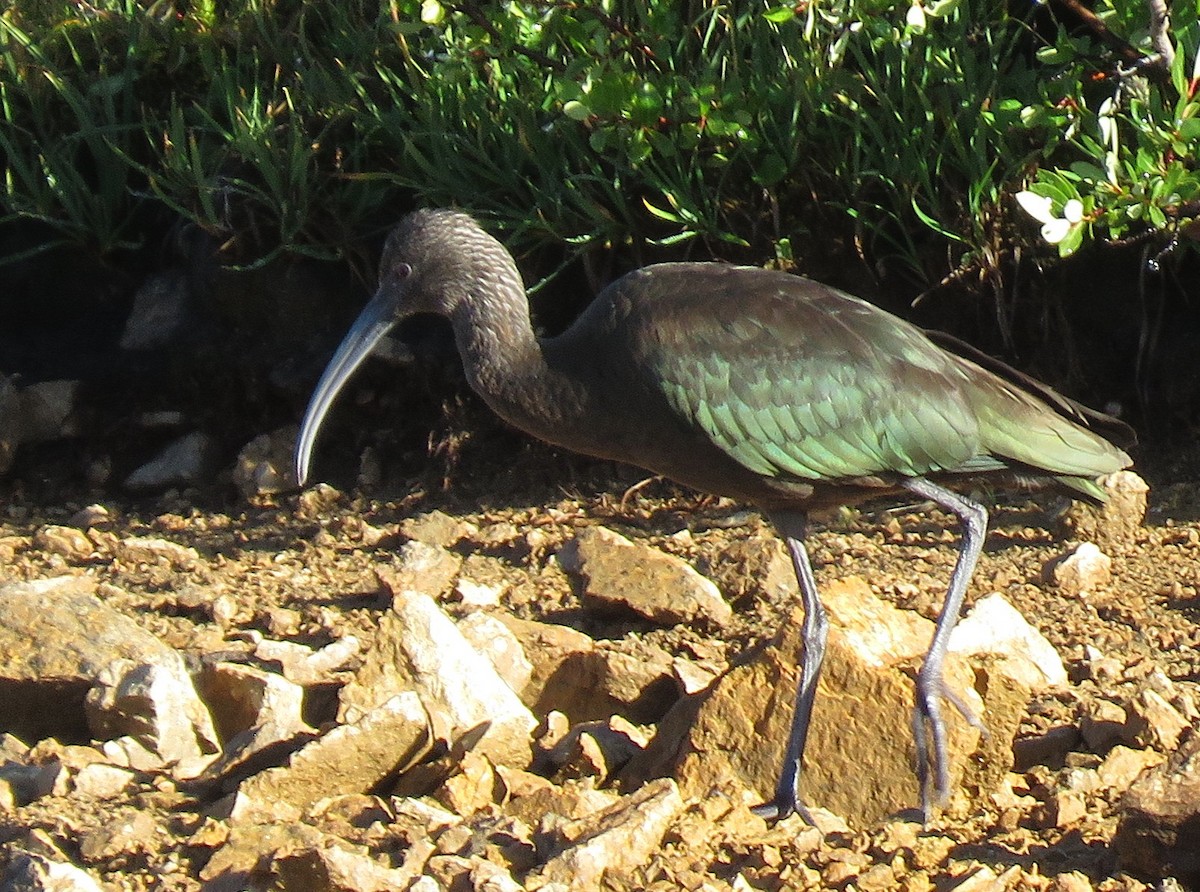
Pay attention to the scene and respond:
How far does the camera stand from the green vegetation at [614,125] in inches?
195

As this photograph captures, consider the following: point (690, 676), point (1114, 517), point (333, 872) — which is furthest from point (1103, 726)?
point (333, 872)

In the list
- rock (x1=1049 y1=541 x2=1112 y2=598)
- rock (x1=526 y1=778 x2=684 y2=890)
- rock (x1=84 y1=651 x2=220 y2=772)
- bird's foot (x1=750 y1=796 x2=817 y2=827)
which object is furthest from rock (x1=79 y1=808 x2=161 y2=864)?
rock (x1=1049 y1=541 x2=1112 y2=598)

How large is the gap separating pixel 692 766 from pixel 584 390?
933 mm

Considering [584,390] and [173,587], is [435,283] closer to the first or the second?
[584,390]

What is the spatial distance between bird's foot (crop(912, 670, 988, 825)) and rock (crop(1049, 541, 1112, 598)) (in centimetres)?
117

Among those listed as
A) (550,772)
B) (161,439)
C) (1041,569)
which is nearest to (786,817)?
(550,772)

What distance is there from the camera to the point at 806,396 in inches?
165

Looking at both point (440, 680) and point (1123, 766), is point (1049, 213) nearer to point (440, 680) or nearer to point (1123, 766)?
point (1123, 766)

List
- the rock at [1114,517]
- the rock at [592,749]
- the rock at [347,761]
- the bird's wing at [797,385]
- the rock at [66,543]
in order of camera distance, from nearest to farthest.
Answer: the rock at [347,761], the rock at [592,749], the bird's wing at [797,385], the rock at [1114,517], the rock at [66,543]

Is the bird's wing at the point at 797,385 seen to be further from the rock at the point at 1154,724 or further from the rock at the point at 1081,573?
the rock at the point at 1081,573

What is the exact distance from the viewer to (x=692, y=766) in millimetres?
3881

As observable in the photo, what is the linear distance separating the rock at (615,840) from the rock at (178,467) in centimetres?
319

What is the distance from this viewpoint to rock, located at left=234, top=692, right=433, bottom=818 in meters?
3.64

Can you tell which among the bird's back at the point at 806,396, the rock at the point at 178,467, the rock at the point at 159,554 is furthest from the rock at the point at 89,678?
the rock at the point at 178,467
